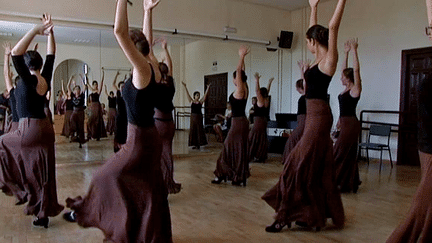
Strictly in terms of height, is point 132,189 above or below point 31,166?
above

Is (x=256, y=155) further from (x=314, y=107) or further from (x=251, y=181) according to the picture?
(x=314, y=107)

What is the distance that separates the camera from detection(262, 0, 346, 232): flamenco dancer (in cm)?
296

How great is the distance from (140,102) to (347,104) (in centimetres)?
347

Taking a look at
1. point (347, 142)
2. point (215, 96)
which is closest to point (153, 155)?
point (347, 142)

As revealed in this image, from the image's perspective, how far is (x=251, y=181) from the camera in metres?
5.42

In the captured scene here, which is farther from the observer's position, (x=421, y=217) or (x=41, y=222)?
(x=41, y=222)

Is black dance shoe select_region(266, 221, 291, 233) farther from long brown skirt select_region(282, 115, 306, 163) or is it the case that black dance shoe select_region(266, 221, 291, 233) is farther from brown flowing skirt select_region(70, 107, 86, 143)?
brown flowing skirt select_region(70, 107, 86, 143)

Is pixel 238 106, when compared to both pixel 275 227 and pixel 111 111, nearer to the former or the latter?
pixel 275 227

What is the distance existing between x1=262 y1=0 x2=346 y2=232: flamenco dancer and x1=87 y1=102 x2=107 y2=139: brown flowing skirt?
496cm

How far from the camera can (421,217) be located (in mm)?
1760

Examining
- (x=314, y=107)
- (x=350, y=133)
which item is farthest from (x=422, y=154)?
(x=350, y=133)

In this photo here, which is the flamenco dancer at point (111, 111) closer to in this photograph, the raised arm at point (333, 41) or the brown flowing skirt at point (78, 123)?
the brown flowing skirt at point (78, 123)

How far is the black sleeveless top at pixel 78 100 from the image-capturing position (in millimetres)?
6810

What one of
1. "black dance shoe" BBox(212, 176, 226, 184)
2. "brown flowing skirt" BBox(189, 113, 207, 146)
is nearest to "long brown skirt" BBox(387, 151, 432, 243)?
"black dance shoe" BBox(212, 176, 226, 184)
